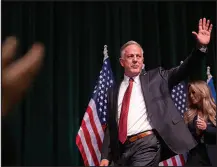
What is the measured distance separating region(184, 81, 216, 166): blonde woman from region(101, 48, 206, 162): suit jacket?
0.74 metres

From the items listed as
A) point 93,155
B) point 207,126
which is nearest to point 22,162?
point 93,155

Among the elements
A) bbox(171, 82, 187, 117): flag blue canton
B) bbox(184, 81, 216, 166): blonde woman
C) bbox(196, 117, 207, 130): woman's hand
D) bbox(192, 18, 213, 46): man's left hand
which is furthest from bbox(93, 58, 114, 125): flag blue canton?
bbox(192, 18, 213, 46): man's left hand

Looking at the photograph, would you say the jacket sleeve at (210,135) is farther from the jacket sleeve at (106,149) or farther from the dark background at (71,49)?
the dark background at (71,49)

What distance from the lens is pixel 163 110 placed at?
2236mm

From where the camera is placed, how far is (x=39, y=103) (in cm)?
455

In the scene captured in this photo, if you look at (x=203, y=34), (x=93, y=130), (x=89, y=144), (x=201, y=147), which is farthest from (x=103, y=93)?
(x=203, y=34)

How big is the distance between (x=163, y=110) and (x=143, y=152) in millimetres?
272

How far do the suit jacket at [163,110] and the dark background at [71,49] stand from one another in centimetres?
215

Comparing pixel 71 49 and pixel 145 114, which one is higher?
pixel 71 49

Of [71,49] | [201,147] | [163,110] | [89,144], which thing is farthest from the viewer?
[71,49]

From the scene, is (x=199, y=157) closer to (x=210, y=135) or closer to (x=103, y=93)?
(x=210, y=135)

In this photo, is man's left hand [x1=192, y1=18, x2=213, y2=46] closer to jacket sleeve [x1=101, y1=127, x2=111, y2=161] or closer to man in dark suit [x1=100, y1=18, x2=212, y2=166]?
man in dark suit [x1=100, y1=18, x2=212, y2=166]

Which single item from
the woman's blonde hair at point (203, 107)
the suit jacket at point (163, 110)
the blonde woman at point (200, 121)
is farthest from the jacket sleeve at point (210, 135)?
the suit jacket at point (163, 110)

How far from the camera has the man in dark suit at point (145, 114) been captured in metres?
2.16
